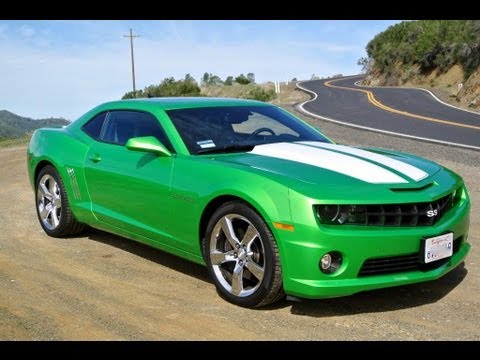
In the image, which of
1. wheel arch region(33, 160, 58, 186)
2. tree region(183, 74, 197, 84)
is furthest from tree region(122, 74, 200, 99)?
wheel arch region(33, 160, 58, 186)

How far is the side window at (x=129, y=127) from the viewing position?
5.20m

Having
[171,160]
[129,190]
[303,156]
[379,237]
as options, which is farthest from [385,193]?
[129,190]

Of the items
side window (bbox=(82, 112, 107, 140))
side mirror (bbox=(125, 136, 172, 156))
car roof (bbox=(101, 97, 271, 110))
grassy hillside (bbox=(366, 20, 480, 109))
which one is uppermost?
grassy hillside (bbox=(366, 20, 480, 109))

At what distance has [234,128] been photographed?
5.27 m

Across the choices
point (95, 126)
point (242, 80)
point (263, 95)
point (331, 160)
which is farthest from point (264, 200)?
point (242, 80)

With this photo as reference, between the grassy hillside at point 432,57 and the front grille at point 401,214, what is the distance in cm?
2606

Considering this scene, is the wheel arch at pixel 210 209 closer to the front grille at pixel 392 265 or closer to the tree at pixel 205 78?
the front grille at pixel 392 265

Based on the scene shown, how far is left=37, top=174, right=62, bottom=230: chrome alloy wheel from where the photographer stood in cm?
638

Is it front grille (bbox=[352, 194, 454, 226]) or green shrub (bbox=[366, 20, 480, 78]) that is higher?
green shrub (bbox=[366, 20, 480, 78])

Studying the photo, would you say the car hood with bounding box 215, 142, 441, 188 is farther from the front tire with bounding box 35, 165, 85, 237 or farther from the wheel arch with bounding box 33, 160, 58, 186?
the wheel arch with bounding box 33, 160, 58, 186

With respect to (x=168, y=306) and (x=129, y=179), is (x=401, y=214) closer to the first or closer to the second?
(x=168, y=306)

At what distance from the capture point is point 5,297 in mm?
4559

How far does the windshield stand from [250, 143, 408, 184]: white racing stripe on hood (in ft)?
0.87
